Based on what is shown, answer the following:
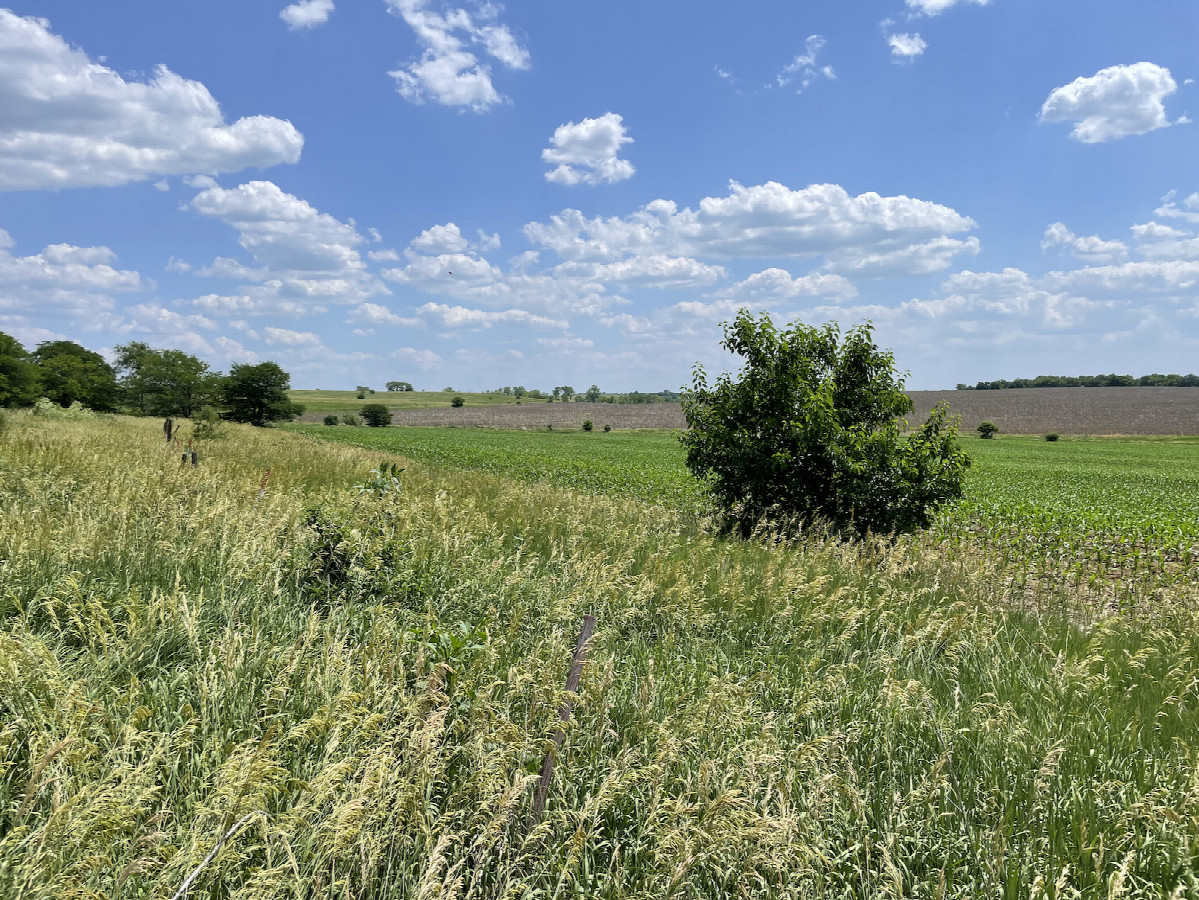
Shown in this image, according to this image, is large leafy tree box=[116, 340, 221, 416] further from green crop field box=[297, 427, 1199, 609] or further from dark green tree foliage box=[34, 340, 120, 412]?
green crop field box=[297, 427, 1199, 609]

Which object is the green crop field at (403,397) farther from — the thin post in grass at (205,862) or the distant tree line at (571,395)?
the thin post in grass at (205,862)

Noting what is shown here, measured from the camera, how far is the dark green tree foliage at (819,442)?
32.6 feet

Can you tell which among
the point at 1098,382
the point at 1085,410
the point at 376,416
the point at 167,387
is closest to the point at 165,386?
the point at 167,387

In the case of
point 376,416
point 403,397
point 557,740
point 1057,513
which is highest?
point 403,397

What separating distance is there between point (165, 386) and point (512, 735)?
8723 centimetres

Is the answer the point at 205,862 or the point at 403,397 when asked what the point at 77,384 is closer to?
the point at 205,862

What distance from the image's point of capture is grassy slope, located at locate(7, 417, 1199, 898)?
235cm

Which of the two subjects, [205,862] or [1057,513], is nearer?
[205,862]

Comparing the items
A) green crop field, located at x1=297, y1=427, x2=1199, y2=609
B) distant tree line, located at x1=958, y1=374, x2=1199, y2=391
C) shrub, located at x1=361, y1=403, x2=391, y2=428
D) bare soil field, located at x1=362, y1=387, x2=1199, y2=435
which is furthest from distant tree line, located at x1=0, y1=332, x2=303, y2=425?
distant tree line, located at x1=958, y1=374, x2=1199, y2=391

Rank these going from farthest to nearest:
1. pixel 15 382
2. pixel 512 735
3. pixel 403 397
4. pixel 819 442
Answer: pixel 403 397 < pixel 15 382 < pixel 819 442 < pixel 512 735

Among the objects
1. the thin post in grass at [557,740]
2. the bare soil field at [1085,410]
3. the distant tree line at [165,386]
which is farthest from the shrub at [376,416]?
the thin post in grass at [557,740]

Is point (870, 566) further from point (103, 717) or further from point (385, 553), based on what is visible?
point (103, 717)

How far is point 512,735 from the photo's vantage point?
2.88 m

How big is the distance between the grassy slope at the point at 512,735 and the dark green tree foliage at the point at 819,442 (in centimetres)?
411
